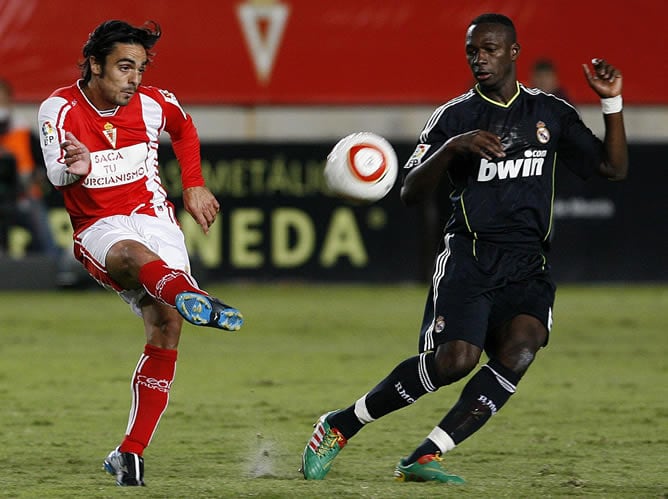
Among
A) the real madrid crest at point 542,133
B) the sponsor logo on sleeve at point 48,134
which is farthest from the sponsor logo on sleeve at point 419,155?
the sponsor logo on sleeve at point 48,134

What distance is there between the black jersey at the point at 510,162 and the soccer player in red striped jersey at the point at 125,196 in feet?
3.44

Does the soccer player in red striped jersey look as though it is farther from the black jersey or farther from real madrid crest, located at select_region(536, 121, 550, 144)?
real madrid crest, located at select_region(536, 121, 550, 144)

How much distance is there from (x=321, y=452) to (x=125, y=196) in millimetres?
1327

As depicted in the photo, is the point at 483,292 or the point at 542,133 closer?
the point at 483,292

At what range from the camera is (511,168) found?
573cm

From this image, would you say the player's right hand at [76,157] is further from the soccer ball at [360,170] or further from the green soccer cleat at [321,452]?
the green soccer cleat at [321,452]

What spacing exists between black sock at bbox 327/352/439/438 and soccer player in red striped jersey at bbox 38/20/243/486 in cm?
75

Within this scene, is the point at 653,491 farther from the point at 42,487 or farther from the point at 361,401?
the point at 42,487

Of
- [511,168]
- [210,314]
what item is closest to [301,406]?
[511,168]

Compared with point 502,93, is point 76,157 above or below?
below

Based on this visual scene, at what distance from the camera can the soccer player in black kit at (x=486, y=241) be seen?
560 centimetres

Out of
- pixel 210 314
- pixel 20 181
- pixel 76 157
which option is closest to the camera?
pixel 210 314

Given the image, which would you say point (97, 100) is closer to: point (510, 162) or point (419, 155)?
point (419, 155)

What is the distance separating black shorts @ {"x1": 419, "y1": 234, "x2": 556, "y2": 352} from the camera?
18.4 feet
